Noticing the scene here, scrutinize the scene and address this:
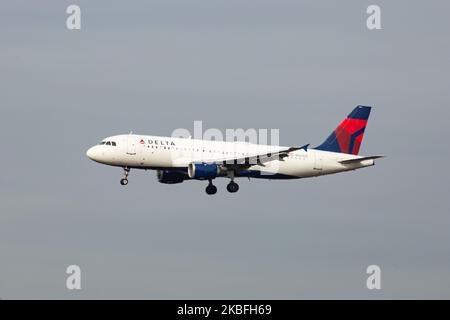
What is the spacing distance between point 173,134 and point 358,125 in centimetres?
1863

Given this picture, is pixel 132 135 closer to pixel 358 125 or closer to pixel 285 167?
pixel 285 167

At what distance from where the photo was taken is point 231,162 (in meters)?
116

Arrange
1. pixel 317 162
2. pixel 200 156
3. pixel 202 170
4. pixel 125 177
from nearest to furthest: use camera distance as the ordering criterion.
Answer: pixel 202 170, pixel 125 177, pixel 200 156, pixel 317 162

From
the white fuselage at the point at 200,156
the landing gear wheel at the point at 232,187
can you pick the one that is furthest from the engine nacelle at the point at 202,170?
the landing gear wheel at the point at 232,187

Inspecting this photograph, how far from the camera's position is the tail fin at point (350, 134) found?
4870 inches

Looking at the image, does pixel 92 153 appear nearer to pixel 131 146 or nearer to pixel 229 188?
pixel 131 146

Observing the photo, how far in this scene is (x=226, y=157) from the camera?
384ft

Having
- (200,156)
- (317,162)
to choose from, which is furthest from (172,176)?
(317,162)

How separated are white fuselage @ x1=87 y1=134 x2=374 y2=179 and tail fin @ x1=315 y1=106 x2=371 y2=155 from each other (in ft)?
3.69

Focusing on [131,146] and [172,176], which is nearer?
[131,146]

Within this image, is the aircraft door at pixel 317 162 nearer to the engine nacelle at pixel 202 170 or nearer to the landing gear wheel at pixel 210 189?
the landing gear wheel at pixel 210 189

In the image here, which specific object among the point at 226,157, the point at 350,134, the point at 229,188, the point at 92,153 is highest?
the point at 350,134

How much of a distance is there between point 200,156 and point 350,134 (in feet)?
54.1

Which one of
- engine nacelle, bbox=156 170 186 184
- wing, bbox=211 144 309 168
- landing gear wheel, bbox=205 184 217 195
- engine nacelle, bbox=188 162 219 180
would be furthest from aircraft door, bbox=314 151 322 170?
engine nacelle, bbox=156 170 186 184
